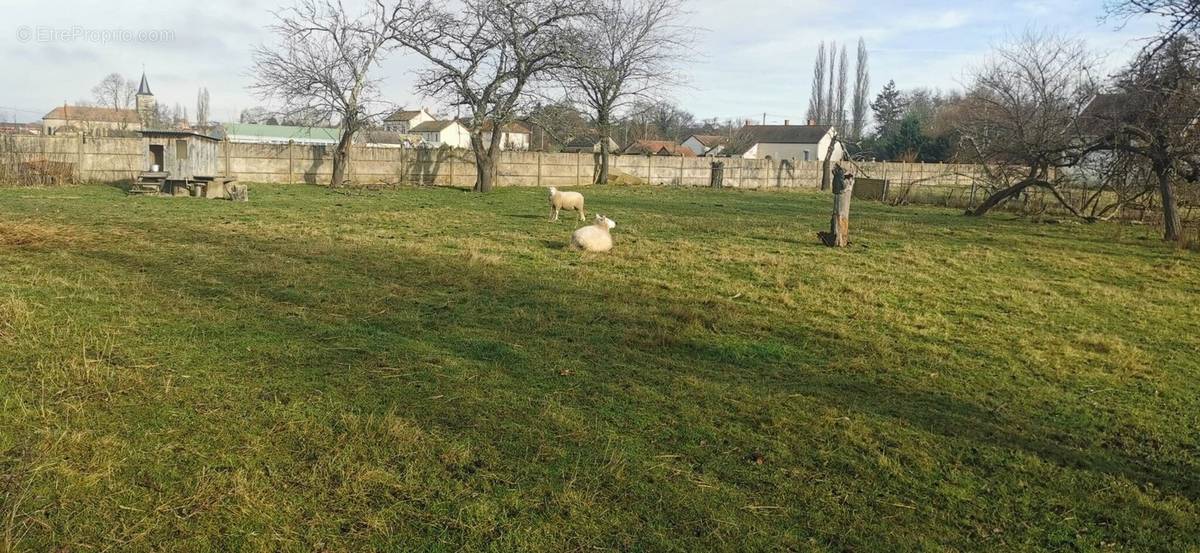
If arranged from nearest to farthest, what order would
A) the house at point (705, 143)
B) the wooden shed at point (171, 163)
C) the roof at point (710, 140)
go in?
the wooden shed at point (171, 163) → the house at point (705, 143) → the roof at point (710, 140)

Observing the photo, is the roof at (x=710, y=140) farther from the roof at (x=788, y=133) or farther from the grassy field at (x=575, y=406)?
the grassy field at (x=575, y=406)

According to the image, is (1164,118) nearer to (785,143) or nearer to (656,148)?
(785,143)

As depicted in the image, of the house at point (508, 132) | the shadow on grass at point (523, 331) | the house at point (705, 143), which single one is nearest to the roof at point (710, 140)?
the house at point (705, 143)

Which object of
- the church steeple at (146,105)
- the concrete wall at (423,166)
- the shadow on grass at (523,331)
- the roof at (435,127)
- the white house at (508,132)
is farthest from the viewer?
the roof at (435,127)

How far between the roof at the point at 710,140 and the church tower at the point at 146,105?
49760 millimetres

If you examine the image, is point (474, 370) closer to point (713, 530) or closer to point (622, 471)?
point (622, 471)

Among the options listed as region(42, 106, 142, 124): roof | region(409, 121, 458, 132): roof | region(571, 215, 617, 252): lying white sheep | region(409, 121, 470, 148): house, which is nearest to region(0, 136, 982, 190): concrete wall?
region(571, 215, 617, 252): lying white sheep

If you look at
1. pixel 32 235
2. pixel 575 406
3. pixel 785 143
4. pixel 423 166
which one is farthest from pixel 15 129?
pixel 785 143

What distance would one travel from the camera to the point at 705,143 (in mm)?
80688

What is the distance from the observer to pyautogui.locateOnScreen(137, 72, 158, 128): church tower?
6227 cm

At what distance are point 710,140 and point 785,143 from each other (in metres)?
11.3

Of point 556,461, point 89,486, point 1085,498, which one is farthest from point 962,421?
point 89,486

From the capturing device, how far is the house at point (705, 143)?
7646cm

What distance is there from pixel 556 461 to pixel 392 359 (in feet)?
6.48
